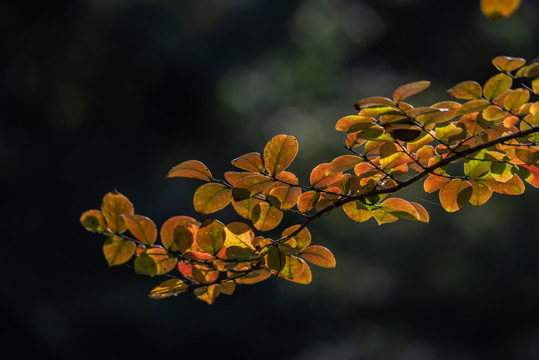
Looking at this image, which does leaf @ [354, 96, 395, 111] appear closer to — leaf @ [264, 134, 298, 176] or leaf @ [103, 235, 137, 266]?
leaf @ [264, 134, 298, 176]

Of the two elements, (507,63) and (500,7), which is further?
(507,63)

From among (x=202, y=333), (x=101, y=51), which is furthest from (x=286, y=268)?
(x=101, y=51)

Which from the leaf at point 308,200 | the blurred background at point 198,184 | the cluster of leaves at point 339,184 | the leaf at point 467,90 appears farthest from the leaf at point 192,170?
the blurred background at point 198,184

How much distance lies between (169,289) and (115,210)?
0.09m

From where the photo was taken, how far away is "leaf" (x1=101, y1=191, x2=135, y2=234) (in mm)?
451

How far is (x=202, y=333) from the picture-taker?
368 centimetres

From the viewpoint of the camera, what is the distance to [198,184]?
3.86 metres

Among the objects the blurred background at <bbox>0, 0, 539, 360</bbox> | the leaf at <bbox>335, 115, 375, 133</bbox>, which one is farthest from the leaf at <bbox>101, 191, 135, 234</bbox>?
the blurred background at <bbox>0, 0, 539, 360</bbox>

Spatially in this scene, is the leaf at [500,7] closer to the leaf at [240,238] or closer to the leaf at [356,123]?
the leaf at [356,123]

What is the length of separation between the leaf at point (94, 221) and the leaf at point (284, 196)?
0.55 feet

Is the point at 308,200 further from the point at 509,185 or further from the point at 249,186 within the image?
the point at 509,185

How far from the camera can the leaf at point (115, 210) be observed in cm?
45

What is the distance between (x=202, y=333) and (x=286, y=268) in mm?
3361

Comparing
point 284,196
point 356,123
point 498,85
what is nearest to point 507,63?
point 498,85
